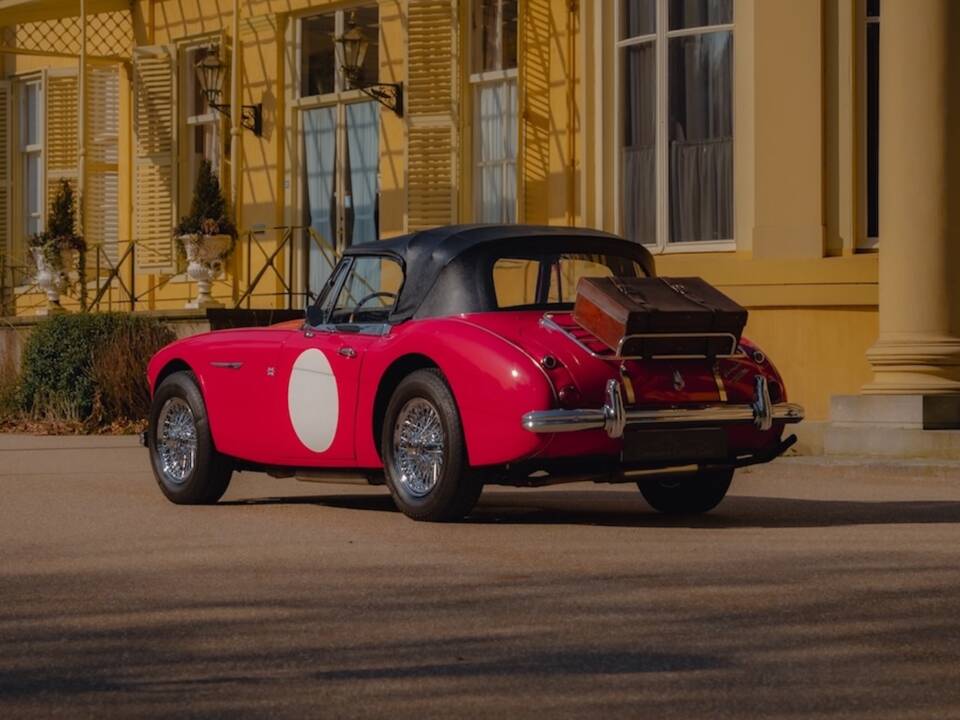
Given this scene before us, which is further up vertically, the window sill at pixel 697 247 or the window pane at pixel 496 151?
the window pane at pixel 496 151

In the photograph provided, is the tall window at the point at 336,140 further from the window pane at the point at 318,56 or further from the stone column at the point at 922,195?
the stone column at the point at 922,195

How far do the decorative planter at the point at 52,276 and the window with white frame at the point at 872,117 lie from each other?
10508 millimetres

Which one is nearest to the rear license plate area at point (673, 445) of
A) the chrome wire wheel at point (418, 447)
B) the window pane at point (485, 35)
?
the chrome wire wheel at point (418, 447)

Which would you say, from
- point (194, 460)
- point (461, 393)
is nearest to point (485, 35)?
point (194, 460)

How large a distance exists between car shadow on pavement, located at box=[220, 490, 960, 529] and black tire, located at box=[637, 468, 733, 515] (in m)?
0.08

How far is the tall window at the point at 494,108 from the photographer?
20516 millimetres

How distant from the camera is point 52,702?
5418 millimetres

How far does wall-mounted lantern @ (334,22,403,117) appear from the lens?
71.0 feet

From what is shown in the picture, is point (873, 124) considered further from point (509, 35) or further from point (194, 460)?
point (194, 460)

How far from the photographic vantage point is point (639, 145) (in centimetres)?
1802

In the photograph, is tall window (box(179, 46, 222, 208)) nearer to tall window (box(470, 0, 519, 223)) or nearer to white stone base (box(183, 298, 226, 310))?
white stone base (box(183, 298, 226, 310))

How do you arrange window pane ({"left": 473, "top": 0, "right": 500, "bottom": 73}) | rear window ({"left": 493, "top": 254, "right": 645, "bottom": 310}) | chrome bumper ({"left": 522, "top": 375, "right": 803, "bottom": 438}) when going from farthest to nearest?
1. window pane ({"left": 473, "top": 0, "right": 500, "bottom": 73})
2. rear window ({"left": 493, "top": 254, "right": 645, "bottom": 310})
3. chrome bumper ({"left": 522, "top": 375, "right": 803, "bottom": 438})

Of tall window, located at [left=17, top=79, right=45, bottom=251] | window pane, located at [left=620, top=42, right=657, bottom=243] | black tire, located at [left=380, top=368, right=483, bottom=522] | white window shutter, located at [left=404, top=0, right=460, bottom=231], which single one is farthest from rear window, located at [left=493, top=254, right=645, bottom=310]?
tall window, located at [left=17, top=79, right=45, bottom=251]

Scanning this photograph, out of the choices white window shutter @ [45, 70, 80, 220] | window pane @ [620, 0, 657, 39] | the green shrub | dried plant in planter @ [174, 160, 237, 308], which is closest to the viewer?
window pane @ [620, 0, 657, 39]
